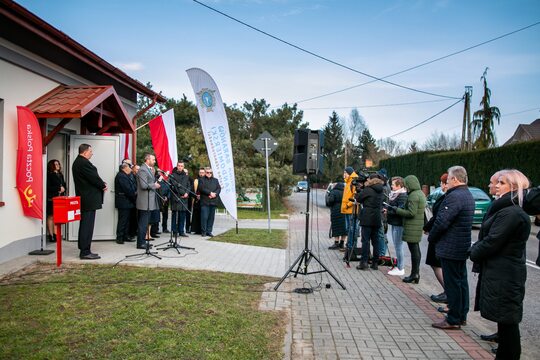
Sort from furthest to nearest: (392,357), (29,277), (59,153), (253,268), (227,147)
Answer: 1. (227,147)
2. (59,153)
3. (253,268)
4. (29,277)
5. (392,357)

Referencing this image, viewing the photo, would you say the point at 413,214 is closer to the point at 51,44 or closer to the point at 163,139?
the point at 51,44

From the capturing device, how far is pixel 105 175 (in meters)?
9.77

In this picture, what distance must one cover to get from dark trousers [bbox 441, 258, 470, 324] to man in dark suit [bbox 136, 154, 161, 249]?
5857mm

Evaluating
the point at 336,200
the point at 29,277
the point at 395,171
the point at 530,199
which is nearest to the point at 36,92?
the point at 29,277

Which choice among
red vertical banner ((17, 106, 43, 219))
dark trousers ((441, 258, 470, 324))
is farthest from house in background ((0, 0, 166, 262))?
dark trousers ((441, 258, 470, 324))

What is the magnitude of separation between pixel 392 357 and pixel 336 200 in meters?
6.37

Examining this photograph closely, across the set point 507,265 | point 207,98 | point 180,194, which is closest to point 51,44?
point 207,98

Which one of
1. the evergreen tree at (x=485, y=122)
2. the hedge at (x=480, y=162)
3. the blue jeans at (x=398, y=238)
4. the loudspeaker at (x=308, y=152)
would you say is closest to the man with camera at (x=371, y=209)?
the blue jeans at (x=398, y=238)

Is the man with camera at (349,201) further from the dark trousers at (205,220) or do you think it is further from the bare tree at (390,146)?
the bare tree at (390,146)

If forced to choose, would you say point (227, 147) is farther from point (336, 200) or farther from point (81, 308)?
point (81, 308)

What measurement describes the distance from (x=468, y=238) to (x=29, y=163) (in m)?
7.29

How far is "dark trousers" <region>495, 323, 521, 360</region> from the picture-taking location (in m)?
3.83

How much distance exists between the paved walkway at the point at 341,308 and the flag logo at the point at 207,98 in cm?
413

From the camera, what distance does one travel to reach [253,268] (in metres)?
7.91
